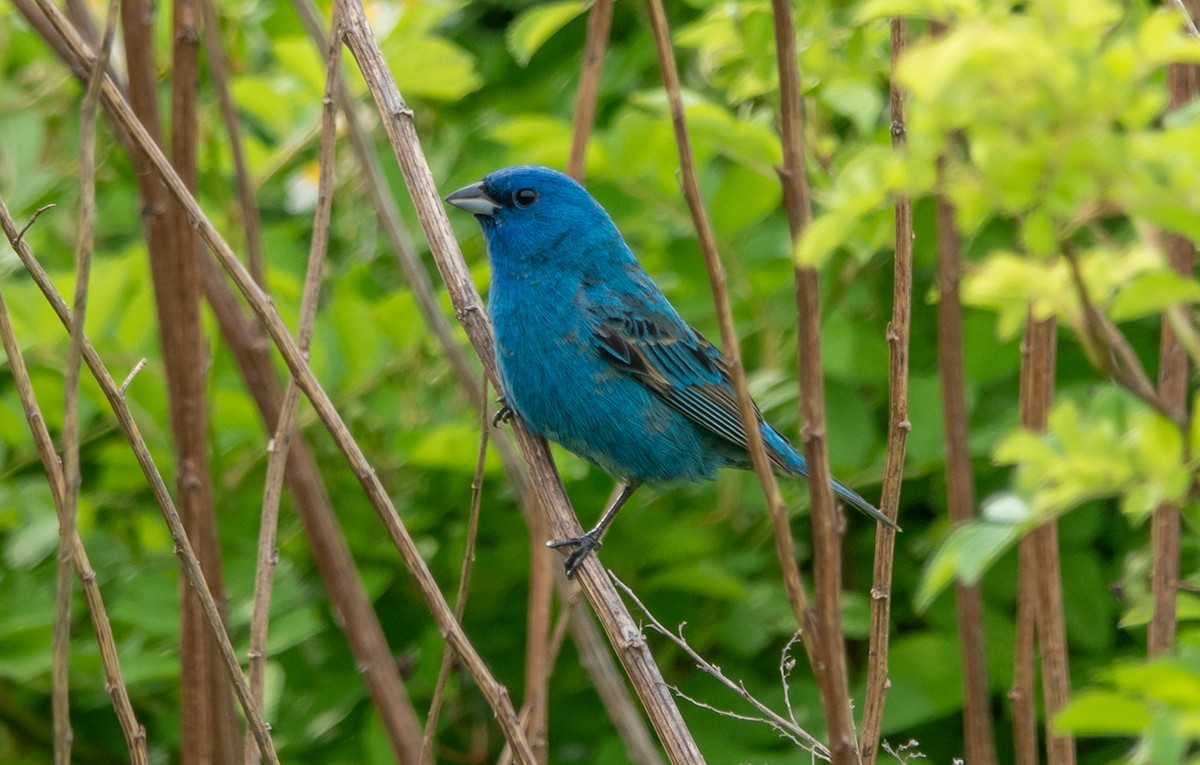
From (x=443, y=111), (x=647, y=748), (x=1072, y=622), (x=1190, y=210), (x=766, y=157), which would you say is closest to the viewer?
(x=1190, y=210)

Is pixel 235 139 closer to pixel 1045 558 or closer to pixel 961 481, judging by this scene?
pixel 961 481

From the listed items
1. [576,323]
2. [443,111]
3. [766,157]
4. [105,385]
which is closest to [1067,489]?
[105,385]

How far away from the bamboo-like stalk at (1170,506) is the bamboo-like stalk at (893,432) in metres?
0.40

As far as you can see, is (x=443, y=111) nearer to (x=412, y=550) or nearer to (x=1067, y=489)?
(x=412, y=550)

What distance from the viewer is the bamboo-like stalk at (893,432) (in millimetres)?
2156

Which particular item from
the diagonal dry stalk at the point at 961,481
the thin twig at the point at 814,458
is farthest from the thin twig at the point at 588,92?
the thin twig at the point at 814,458

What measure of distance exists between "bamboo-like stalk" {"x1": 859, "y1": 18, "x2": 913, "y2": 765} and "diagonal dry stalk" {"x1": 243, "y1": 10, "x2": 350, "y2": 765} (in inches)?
39.6

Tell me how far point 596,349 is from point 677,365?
29 cm

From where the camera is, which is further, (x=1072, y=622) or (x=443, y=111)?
(x=443, y=111)

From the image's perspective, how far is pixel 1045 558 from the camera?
239 centimetres

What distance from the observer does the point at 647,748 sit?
2.47 m

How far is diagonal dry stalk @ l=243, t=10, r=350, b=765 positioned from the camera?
241cm

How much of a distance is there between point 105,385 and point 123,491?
1595 millimetres

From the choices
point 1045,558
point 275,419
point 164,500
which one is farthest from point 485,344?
point 1045,558
